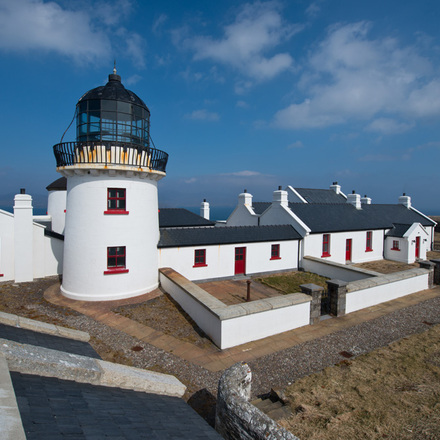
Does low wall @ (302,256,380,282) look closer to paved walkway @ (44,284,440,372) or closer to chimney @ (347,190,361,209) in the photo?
paved walkway @ (44,284,440,372)

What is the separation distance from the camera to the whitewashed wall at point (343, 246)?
67.4ft

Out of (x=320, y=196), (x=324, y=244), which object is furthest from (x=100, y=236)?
(x=320, y=196)

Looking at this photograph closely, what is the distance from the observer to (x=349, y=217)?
80.2ft

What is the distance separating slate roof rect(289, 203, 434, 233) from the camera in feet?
72.2

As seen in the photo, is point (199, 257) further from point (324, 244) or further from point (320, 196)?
point (320, 196)

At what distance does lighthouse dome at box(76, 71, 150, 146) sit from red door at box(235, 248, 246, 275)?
878 centimetres

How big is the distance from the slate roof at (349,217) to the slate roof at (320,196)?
5713 millimetres

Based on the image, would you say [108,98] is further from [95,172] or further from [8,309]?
[8,309]

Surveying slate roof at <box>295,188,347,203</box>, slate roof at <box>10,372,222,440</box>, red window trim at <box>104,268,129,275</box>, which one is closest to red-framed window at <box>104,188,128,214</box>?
red window trim at <box>104,268,129,275</box>

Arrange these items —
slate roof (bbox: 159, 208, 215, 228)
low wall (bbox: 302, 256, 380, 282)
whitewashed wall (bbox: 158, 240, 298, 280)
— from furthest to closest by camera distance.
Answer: slate roof (bbox: 159, 208, 215, 228), whitewashed wall (bbox: 158, 240, 298, 280), low wall (bbox: 302, 256, 380, 282)

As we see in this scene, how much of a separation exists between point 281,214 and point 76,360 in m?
19.1

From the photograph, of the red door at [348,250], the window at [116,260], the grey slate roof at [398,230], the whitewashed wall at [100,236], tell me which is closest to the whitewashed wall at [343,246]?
the red door at [348,250]

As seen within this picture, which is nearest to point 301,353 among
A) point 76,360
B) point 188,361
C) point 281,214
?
point 188,361

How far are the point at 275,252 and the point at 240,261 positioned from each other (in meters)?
2.76
